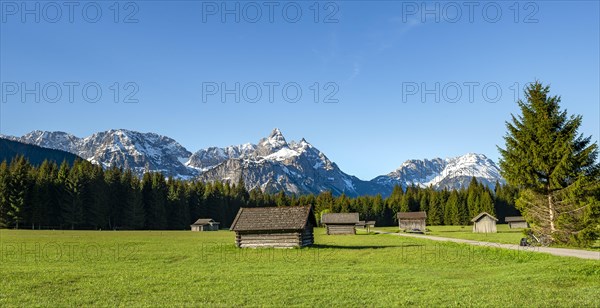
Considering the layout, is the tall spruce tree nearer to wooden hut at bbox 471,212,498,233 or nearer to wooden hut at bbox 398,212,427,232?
wooden hut at bbox 471,212,498,233

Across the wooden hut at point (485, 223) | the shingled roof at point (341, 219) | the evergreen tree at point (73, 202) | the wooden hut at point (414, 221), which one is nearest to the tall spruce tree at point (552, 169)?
the shingled roof at point (341, 219)

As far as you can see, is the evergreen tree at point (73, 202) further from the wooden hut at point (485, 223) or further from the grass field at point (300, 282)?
the wooden hut at point (485, 223)

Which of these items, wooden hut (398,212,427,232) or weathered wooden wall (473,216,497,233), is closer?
weathered wooden wall (473,216,497,233)

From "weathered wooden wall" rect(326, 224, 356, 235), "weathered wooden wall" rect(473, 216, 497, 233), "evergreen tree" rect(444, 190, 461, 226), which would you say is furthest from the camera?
"evergreen tree" rect(444, 190, 461, 226)

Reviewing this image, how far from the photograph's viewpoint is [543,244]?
37.3 metres

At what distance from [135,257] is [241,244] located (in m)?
12.3

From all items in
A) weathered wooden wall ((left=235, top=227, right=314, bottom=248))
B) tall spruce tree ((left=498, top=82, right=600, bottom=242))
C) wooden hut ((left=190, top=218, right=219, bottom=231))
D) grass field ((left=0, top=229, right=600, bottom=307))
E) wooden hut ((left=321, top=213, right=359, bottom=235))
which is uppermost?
tall spruce tree ((left=498, top=82, right=600, bottom=242))

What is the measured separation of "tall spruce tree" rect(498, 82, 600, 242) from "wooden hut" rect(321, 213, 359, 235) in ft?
161

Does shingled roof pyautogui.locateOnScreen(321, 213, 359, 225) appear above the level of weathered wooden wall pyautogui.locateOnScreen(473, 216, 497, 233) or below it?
above

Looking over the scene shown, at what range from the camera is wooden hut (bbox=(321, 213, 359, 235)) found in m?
86.7

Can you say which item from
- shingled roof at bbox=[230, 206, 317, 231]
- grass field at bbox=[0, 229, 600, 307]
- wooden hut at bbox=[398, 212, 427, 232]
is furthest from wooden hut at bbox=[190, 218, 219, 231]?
grass field at bbox=[0, 229, 600, 307]

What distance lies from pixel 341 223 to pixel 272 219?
4569cm

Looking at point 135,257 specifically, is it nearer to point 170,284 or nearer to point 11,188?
point 170,284

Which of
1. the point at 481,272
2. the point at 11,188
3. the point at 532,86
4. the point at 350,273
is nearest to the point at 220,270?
the point at 350,273
